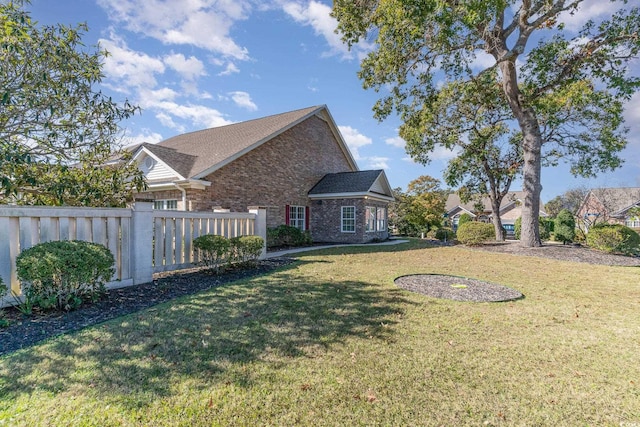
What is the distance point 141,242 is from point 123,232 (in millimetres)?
372

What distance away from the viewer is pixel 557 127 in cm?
1567

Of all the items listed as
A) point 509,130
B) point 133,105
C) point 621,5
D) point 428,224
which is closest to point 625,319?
point 133,105

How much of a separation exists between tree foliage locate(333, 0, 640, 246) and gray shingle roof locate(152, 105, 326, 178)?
210 inches

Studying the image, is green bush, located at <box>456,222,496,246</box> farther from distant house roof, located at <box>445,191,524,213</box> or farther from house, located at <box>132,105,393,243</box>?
distant house roof, located at <box>445,191,524,213</box>

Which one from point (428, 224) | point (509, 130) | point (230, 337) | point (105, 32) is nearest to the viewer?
point (230, 337)

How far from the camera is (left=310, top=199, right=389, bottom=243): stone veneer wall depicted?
1703 centimetres

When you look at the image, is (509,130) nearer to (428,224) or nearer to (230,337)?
(428,224)

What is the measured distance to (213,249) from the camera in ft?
23.4

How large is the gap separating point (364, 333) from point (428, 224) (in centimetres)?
2700

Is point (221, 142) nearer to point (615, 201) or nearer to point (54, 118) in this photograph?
point (54, 118)

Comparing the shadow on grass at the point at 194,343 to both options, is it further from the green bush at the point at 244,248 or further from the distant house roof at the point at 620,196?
the distant house roof at the point at 620,196

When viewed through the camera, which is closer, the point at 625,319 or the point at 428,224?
the point at 625,319

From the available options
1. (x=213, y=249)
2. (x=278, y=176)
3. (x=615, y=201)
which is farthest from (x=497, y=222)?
(x=615, y=201)

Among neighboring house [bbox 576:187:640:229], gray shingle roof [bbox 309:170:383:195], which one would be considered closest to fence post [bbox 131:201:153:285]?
gray shingle roof [bbox 309:170:383:195]
